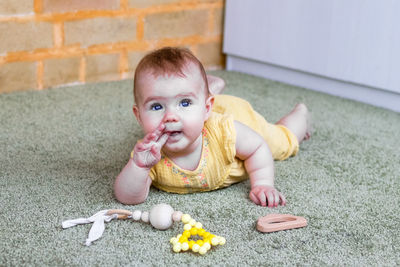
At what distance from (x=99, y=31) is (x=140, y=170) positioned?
1.06 meters

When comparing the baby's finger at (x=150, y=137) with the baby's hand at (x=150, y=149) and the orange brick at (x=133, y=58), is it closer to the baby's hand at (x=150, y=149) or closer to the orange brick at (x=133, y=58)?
the baby's hand at (x=150, y=149)

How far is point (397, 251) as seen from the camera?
83cm

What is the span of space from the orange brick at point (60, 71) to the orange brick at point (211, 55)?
56 centimetres

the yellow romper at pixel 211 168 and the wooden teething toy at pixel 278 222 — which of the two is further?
the yellow romper at pixel 211 168

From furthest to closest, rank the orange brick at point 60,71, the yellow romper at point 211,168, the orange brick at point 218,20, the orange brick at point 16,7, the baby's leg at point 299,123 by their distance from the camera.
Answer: the orange brick at point 218,20 → the orange brick at point 60,71 → the orange brick at point 16,7 → the baby's leg at point 299,123 → the yellow romper at point 211,168

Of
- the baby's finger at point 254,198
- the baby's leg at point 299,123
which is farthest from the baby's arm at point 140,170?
the baby's leg at point 299,123

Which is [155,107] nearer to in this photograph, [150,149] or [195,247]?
[150,149]

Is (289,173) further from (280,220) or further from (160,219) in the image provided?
(160,219)

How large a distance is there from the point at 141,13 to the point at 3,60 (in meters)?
0.55

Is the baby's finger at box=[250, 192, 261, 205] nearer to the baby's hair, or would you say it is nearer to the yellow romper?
the yellow romper

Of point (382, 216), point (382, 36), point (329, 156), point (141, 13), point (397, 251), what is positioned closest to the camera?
point (397, 251)

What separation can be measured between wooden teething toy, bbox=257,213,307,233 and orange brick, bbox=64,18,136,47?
1.18 metres

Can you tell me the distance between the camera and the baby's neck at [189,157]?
102cm

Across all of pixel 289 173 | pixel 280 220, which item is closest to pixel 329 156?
pixel 289 173
